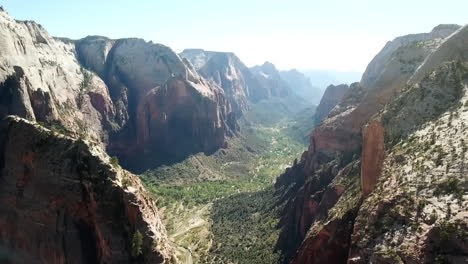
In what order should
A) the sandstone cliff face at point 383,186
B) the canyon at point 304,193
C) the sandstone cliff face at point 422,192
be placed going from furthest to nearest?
1. the canyon at point 304,193
2. the sandstone cliff face at point 383,186
3. the sandstone cliff face at point 422,192

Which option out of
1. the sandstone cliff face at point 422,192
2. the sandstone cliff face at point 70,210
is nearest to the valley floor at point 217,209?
the sandstone cliff face at point 70,210

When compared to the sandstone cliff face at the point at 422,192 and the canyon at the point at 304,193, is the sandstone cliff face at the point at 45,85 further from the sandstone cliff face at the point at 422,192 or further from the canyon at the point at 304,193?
the sandstone cliff face at the point at 422,192

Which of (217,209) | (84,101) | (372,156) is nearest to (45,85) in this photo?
(84,101)

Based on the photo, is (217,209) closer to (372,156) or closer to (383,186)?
(372,156)

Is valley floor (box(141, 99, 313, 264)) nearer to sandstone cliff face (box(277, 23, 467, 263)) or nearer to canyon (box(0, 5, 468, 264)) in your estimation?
canyon (box(0, 5, 468, 264))

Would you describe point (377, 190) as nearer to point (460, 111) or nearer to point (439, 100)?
point (460, 111)

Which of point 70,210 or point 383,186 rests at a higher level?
point 70,210
